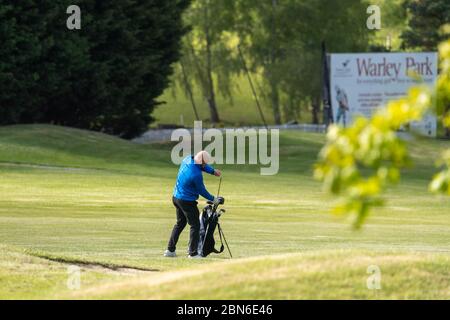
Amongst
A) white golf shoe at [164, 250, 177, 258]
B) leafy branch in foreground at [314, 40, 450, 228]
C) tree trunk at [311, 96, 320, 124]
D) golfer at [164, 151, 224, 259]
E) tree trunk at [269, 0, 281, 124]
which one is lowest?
tree trunk at [311, 96, 320, 124]

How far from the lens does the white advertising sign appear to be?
71.5 m

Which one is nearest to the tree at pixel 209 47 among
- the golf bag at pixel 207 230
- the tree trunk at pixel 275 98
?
the tree trunk at pixel 275 98

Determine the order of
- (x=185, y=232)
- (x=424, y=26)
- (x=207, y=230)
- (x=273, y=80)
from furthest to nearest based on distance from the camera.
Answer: (x=273, y=80) → (x=424, y=26) → (x=185, y=232) → (x=207, y=230)

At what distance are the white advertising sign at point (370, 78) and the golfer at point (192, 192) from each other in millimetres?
49764

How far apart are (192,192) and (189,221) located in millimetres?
532

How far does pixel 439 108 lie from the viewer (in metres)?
9.32

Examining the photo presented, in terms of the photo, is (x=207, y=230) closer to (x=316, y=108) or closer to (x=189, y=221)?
(x=189, y=221)

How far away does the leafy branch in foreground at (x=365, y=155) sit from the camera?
8.56 m

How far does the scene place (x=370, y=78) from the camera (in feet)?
237

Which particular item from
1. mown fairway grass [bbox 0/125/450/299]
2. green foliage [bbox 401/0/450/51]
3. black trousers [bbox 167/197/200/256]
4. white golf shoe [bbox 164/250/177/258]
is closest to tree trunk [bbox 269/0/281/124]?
green foliage [bbox 401/0/450/51]

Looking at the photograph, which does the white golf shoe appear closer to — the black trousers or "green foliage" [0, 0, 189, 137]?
the black trousers

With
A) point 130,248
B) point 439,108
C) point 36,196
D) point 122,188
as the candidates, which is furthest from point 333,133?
point 122,188

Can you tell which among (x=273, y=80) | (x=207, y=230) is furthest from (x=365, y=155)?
(x=273, y=80)

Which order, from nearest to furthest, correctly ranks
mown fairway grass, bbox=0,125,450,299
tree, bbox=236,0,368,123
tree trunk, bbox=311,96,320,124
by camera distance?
mown fairway grass, bbox=0,125,450,299, tree, bbox=236,0,368,123, tree trunk, bbox=311,96,320,124
